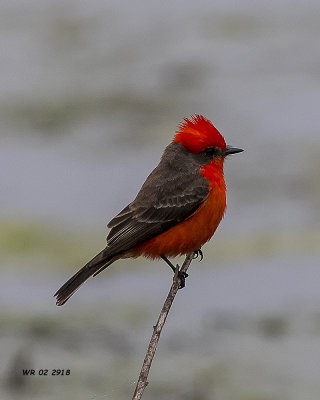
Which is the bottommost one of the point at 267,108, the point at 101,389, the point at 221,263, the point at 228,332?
the point at 101,389

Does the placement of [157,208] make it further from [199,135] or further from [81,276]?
[81,276]

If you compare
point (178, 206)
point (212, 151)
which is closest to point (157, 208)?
point (178, 206)

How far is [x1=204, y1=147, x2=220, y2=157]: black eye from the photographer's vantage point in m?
5.58

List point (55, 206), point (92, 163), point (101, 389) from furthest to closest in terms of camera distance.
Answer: point (92, 163), point (55, 206), point (101, 389)

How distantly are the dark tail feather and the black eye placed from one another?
2.30 feet

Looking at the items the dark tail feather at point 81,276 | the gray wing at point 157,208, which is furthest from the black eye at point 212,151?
the dark tail feather at point 81,276

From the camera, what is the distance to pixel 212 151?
18.3ft

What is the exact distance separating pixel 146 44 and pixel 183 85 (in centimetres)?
91

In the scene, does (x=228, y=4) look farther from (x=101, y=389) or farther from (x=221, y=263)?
(x=101, y=389)

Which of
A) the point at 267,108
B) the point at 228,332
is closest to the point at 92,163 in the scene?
the point at 267,108

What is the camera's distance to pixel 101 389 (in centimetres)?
597

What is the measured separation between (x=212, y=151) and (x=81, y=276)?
0.92m

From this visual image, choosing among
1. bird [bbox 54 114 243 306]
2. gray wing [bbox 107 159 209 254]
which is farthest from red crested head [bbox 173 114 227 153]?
gray wing [bbox 107 159 209 254]

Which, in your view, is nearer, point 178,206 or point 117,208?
point 178,206
